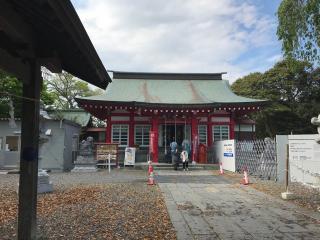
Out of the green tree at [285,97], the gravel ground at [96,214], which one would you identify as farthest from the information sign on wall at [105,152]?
the green tree at [285,97]

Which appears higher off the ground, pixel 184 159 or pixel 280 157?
pixel 280 157

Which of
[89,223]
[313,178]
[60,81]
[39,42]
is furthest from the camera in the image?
[60,81]

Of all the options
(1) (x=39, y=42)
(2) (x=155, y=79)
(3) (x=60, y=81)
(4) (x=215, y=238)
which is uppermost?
(3) (x=60, y=81)

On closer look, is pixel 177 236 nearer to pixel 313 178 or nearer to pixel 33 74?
pixel 33 74

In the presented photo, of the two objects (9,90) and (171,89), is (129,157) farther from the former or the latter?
(9,90)

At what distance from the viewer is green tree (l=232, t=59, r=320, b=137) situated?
37.5 meters

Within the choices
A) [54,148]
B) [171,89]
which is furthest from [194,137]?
[54,148]

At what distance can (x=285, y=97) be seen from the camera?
39.0 metres

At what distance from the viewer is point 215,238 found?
6.50m

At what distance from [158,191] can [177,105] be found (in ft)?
36.0

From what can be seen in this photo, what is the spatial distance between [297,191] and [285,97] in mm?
28414

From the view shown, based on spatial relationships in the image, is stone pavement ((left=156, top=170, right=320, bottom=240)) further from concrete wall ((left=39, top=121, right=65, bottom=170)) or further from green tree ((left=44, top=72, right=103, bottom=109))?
green tree ((left=44, top=72, right=103, bottom=109))

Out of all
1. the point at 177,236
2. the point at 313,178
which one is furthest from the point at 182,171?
the point at 177,236

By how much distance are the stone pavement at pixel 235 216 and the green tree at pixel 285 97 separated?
87.0 feet
